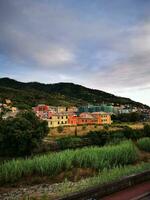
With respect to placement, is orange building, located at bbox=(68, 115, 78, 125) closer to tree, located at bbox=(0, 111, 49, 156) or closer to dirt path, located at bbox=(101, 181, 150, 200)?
tree, located at bbox=(0, 111, 49, 156)

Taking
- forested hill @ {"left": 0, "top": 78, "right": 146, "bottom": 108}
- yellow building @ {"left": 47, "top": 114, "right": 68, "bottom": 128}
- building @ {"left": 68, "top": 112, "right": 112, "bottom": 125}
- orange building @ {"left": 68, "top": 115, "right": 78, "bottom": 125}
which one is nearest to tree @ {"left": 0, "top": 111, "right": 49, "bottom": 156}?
yellow building @ {"left": 47, "top": 114, "right": 68, "bottom": 128}

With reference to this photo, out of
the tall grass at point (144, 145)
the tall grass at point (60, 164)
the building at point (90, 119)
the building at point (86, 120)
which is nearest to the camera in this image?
the tall grass at point (60, 164)

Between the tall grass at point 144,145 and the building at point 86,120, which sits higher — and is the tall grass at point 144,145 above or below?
below

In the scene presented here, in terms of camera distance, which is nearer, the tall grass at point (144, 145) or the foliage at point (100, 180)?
the foliage at point (100, 180)

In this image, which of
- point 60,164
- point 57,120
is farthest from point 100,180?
point 57,120

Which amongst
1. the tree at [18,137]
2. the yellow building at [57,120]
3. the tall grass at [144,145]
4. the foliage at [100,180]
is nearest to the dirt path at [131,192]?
the foliage at [100,180]

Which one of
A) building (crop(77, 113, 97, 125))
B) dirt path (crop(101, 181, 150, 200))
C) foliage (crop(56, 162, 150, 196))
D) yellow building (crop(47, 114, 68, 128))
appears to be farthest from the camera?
building (crop(77, 113, 97, 125))

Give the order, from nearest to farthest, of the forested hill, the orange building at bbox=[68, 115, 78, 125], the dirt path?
the dirt path → the orange building at bbox=[68, 115, 78, 125] → the forested hill

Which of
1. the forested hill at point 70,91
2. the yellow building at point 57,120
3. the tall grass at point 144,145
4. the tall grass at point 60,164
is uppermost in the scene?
the forested hill at point 70,91

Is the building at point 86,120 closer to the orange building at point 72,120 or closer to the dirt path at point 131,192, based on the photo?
the orange building at point 72,120

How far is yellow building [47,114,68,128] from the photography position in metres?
61.4

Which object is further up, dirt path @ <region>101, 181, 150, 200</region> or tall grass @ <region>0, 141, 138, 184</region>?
dirt path @ <region>101, 181, 150, 200</region>

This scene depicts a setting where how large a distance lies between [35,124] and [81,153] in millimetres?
19257

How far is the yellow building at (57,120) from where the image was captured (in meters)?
61.4
